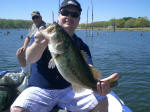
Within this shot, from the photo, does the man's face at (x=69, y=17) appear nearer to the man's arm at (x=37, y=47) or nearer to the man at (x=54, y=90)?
the man at (x=54, y=90)

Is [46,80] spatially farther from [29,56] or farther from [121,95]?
[121,95]

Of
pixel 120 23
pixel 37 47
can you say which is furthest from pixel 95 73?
pixel 120 23

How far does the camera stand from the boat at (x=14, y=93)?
4.72m

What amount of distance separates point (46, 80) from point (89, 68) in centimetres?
109

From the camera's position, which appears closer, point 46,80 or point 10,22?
point 46,80

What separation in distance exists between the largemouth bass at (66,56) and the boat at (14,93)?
6.61ft

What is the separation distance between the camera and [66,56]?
2832mm

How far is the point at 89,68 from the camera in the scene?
121 inches

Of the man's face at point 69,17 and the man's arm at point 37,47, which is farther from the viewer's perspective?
the man's face at point 69,17

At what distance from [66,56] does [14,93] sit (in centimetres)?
331

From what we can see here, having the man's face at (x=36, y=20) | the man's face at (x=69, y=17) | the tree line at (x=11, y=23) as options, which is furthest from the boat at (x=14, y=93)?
the tree line at (x=11, y=23)

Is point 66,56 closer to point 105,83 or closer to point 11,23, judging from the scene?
point 105,83

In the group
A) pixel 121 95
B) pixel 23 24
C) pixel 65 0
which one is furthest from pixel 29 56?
pixel 23 24

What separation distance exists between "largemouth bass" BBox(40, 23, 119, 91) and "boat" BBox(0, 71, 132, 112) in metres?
2.01
